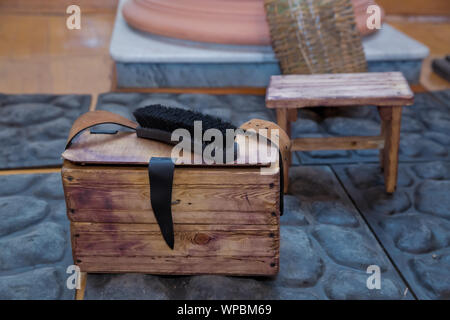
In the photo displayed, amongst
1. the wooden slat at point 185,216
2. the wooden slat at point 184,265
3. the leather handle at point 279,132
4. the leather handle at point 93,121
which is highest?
the leather handle at point 93,121

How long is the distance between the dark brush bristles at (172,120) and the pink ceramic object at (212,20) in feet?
6.88

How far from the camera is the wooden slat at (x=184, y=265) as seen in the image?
1.82 m

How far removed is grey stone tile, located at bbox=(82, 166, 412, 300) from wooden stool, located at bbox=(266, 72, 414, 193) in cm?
31

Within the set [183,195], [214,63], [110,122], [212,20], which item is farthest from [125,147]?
[212,20]

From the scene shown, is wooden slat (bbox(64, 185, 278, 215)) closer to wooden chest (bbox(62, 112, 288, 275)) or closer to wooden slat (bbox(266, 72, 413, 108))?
wooden chest (bbox(62, 112, 288, 275))

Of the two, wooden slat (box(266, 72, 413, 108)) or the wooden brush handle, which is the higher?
the wooden brush handle

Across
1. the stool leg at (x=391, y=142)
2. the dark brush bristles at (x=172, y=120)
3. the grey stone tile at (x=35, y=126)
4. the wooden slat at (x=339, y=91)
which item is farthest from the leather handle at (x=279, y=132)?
the grey stone tile at (x=35, y=126)

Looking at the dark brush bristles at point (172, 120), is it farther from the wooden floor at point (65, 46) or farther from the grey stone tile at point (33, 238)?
the wooden floor at point (65, 46)

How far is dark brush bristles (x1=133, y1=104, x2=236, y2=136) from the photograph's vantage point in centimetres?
177

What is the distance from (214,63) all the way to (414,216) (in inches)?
80.0

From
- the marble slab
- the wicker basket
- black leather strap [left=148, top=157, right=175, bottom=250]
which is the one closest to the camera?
black leather strap [left=148, top=157, right=175, bottom=250]

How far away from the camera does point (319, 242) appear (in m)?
2.10

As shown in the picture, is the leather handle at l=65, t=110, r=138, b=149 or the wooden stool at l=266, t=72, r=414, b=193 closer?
the leather handle at l=65, t=110, r=138, b=149

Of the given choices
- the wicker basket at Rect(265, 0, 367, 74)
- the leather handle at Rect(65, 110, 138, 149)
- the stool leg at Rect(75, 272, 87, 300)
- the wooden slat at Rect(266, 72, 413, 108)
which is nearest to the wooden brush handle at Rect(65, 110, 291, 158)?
the leather handle at Rect(65, 110, 138, 149)
